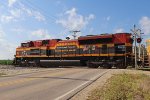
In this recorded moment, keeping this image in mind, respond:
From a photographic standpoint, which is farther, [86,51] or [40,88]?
[86,51]

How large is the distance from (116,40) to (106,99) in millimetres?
27108

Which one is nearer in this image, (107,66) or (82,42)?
(107,66)

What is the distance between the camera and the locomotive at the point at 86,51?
1459 inches

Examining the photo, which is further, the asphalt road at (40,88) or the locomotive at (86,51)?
the locomotive at (86,51)

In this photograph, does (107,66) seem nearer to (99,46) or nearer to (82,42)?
(99,46)

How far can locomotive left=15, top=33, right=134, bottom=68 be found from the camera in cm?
3706

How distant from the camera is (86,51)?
40594 millimetres

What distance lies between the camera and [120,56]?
37.0 m

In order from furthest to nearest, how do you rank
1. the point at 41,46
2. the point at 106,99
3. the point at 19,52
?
the point at 19,52 < the point at 41,46 < the point at 106,99

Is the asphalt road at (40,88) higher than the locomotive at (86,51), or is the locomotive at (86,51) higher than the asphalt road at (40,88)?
the locomotive at (86,51)

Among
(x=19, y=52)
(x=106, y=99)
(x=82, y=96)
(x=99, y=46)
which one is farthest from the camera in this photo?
(x=19, y=52)

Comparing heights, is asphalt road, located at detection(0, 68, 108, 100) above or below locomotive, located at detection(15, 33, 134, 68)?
below

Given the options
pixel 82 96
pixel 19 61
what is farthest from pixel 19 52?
pixel 82 96

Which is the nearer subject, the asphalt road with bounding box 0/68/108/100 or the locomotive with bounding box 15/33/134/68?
the asphalt road with bounding box 0/68/108/100
